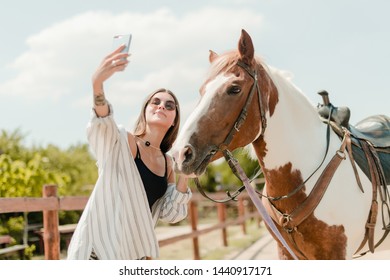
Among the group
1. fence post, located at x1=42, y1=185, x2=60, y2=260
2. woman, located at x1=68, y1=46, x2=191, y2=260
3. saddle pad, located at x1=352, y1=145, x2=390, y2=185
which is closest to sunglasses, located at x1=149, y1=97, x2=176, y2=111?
woman, located at x1=68, y1=46, x2=191, y2=260

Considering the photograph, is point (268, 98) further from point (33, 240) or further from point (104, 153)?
point (33, 240)

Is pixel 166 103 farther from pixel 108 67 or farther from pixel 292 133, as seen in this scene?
pixel 292 133

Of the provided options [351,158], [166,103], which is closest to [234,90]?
[166,103]

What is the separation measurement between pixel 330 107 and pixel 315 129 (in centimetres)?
36

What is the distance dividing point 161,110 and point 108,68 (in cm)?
50

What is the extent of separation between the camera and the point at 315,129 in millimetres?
2717

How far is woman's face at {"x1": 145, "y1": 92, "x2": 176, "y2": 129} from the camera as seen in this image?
247 cm

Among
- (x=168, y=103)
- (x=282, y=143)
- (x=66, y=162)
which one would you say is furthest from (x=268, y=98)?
(x=66, y=162)

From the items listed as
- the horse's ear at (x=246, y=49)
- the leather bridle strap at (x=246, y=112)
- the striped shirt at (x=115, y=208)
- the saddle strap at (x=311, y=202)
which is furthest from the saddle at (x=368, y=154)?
the striped shirt at (x=115, y=208)

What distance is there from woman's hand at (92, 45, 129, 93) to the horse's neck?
0.90 meters

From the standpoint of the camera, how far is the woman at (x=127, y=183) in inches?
83.2

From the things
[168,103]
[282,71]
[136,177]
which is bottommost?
[136,177]

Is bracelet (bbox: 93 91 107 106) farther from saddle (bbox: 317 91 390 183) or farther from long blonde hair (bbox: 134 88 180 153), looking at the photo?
saddle (bbox: 317 91 390 183)

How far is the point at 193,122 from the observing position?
7.45 ft
